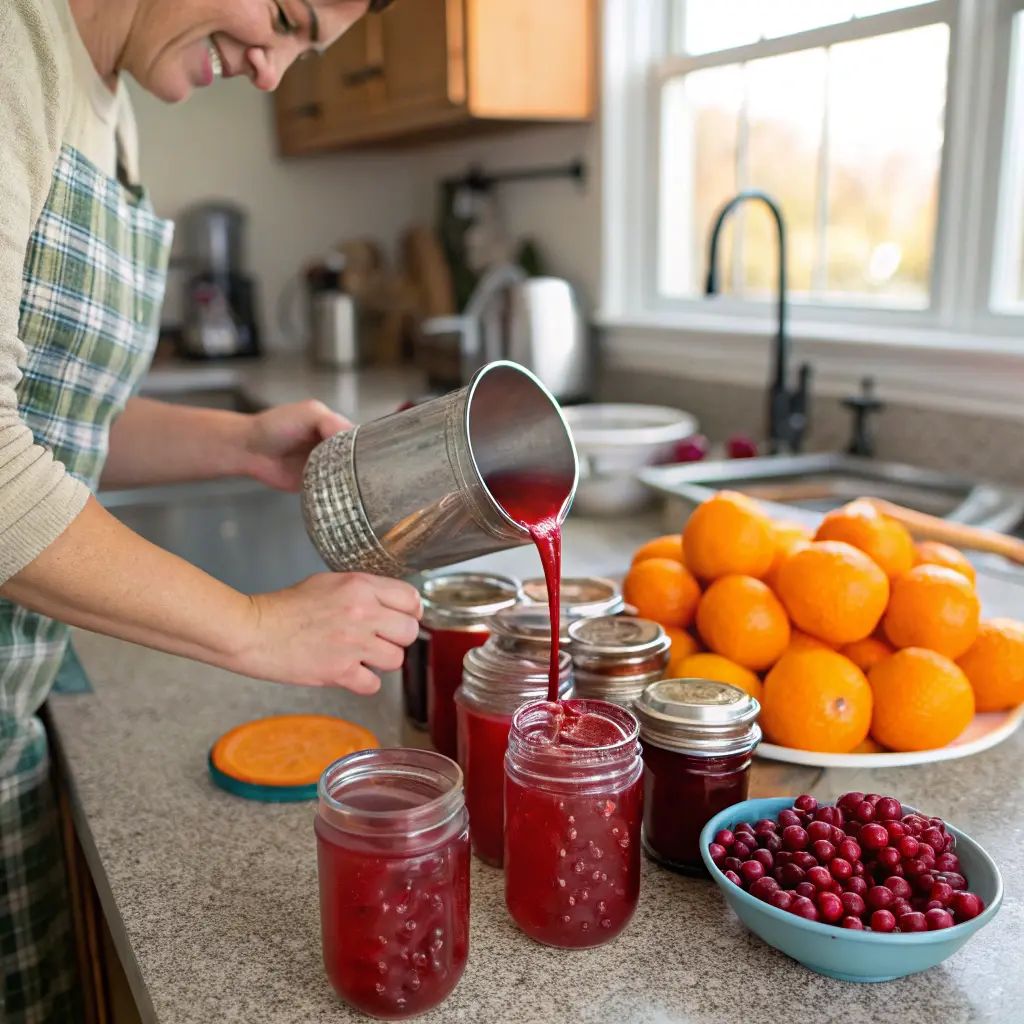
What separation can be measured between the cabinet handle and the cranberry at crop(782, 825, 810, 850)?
8.47 feet

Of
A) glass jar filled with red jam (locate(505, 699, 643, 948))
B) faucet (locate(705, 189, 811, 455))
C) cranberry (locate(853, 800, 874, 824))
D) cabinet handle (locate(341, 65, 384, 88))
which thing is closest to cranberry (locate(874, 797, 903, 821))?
cranberry (locate(853, 800, 874, 824))

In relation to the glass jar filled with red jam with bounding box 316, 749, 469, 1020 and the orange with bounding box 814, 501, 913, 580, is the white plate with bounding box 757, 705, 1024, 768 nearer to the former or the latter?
the orange with bounding box 814, 501, 913, 580

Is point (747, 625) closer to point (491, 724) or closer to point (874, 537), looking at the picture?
point (874, 537)

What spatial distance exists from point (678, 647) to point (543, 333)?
1.52 m

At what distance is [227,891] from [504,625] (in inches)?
11.3

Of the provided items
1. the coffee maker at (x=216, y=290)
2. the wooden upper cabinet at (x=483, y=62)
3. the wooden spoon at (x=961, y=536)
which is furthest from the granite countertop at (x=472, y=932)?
the coffee maker at (x=216, y=290)

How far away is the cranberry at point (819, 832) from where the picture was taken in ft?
2.38

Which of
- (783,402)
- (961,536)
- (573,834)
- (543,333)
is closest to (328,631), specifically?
(573,834)

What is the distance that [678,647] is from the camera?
3.42 feet

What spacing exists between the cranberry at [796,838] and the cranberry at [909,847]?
0.06m

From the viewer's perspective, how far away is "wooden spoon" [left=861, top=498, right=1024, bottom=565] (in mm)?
1364

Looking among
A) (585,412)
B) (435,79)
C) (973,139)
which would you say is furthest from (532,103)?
(973,139)

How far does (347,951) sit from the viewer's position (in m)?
0.67

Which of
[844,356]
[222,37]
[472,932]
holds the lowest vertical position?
[472,932]
